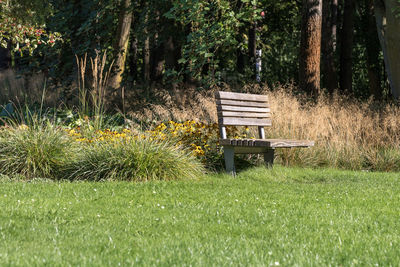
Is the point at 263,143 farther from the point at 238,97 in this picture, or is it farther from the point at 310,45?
the point at 310,45

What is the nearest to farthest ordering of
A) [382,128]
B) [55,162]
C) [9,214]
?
[9,214] → [55,162] → [382,128]

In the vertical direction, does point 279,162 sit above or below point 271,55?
below

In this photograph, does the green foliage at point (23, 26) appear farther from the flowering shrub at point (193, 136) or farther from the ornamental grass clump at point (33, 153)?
the flowering shrub at point (193, 136)

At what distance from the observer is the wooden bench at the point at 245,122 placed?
8.09 metres

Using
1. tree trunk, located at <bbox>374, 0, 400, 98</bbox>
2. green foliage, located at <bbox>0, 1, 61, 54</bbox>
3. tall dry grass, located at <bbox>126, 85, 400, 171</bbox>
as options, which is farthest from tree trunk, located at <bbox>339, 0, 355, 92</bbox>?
green foliage, located at <bbox>0, 1, 61, 54</bbox>

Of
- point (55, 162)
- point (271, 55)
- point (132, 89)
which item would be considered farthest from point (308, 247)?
point (271, 55)

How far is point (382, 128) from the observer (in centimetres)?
1162

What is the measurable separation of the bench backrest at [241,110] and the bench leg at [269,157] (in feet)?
1.73

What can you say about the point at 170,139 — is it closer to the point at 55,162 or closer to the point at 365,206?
the point at 55,162

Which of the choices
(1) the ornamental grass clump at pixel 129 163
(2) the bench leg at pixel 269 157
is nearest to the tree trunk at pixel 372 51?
(2) the bench leg at pixel 269 157

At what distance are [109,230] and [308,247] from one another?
1538 mm

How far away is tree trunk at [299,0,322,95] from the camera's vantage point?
44.2ft

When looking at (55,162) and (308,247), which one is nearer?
(308,247)

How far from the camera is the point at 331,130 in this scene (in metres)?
10.8
